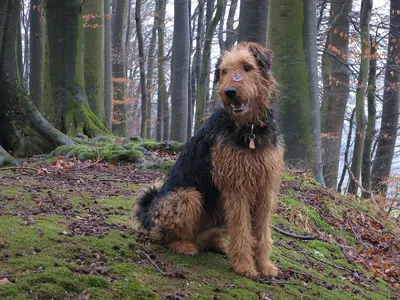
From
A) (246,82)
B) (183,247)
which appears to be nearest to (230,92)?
(246,82)

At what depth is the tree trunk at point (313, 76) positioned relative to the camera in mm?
9586

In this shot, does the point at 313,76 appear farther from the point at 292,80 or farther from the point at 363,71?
the point at 363,71

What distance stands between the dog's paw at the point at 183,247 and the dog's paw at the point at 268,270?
62 centimetres

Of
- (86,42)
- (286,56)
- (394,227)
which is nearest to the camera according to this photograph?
(394,227)

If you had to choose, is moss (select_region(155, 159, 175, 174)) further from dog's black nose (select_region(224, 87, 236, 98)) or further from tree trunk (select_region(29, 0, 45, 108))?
tree trunk (select_region(29, 0, 45, 108))

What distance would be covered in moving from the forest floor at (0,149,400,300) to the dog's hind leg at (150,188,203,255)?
0.38ft

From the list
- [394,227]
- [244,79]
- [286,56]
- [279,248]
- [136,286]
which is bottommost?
[394,227]

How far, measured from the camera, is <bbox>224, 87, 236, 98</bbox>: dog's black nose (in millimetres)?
3652

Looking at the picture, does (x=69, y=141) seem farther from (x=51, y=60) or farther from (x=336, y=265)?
(x=336, y=265)

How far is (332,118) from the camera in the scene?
1759 centimetres

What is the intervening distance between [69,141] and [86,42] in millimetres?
5774

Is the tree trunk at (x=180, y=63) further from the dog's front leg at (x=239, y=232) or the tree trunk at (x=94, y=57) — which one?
the dog's front leg at (x=239, y=232)

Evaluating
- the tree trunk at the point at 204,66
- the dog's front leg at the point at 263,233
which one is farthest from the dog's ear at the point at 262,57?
the tree trunk at the point at 204,66

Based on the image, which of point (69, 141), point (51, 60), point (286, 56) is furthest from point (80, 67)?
point (286, 56)
